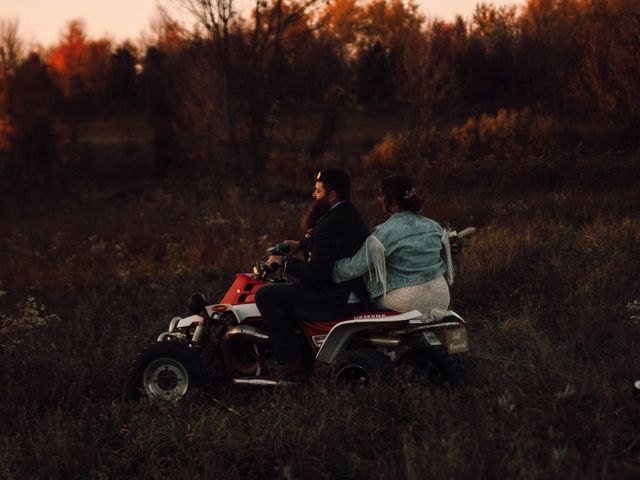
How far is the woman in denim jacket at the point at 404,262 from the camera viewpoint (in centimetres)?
581

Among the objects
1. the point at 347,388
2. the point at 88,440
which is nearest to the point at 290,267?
the point at 347,388

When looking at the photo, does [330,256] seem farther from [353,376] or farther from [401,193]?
[353,376]

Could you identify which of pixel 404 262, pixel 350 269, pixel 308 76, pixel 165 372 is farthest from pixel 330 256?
pixel 308 76

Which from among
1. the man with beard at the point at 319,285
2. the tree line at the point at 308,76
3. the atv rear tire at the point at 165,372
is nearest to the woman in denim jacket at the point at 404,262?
the man with beard at the point at 319,285

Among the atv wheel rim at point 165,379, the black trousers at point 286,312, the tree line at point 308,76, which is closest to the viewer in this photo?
the black trousers at point 286,312

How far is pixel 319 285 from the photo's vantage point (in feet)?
19.3

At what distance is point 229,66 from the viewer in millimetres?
27656

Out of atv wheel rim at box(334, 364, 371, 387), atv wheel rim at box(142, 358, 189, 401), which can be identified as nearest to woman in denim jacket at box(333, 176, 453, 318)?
atv wheel rim at box(334, 364, 371, 387)

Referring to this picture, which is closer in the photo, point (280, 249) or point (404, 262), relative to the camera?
point (404, 262)

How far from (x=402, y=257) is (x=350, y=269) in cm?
40

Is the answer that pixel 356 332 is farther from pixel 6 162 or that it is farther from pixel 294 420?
pixel 6 162

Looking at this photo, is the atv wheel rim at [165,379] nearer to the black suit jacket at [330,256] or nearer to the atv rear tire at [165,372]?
the atv rear tire at [165,372]

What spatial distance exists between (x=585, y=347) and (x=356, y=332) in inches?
102

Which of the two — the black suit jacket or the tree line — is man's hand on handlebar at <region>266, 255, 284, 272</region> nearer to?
the black suit jacket
